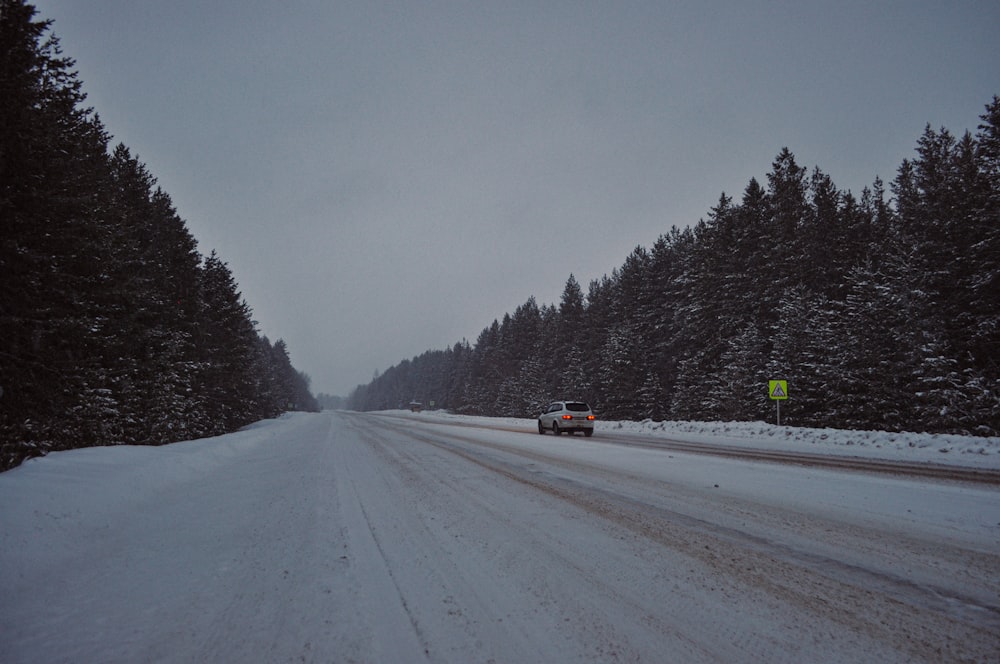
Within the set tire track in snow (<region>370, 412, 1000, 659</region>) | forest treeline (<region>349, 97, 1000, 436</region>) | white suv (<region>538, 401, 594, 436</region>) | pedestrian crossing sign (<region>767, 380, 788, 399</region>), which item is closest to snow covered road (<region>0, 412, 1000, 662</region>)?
tire track in snow (<region>370, 412, 1000, 659</region>)

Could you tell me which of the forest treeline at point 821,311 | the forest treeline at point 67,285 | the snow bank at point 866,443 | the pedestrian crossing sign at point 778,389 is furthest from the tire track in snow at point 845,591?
the forest treeline at point 821,311

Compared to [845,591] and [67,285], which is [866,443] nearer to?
[845,591]

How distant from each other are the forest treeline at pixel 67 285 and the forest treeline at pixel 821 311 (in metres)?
29.7

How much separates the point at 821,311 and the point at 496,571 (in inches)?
1050

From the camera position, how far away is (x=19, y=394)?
1038 cm

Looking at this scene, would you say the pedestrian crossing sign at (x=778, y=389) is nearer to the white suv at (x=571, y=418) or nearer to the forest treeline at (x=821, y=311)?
the forest treeline at (x=821, y=311)

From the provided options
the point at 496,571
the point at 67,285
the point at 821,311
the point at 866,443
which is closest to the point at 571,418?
the point at 866,443

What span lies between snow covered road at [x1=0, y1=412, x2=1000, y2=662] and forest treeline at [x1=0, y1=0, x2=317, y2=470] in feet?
16.8

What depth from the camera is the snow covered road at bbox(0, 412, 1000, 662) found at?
8.04 ft

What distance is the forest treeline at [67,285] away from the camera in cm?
980

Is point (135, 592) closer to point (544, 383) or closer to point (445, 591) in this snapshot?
point (445, 591)

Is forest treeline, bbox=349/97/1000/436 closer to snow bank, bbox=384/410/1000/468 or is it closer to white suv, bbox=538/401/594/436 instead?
snow bank, bbox=384/410/1000/468

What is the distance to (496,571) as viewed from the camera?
3529 millimetres

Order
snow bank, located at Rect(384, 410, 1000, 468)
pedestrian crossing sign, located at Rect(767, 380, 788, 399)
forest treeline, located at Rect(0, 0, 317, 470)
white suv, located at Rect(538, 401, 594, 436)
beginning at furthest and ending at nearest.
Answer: white suv, located at Rect(538, 401, 594, 436) → pedestrian crossing sign, located at Rect(767, 380, 788, 399) → snow bank, located at Rect(384, 410, 1000, 468) → forest treeline, located at Rect(0, 0, 317, 470)
